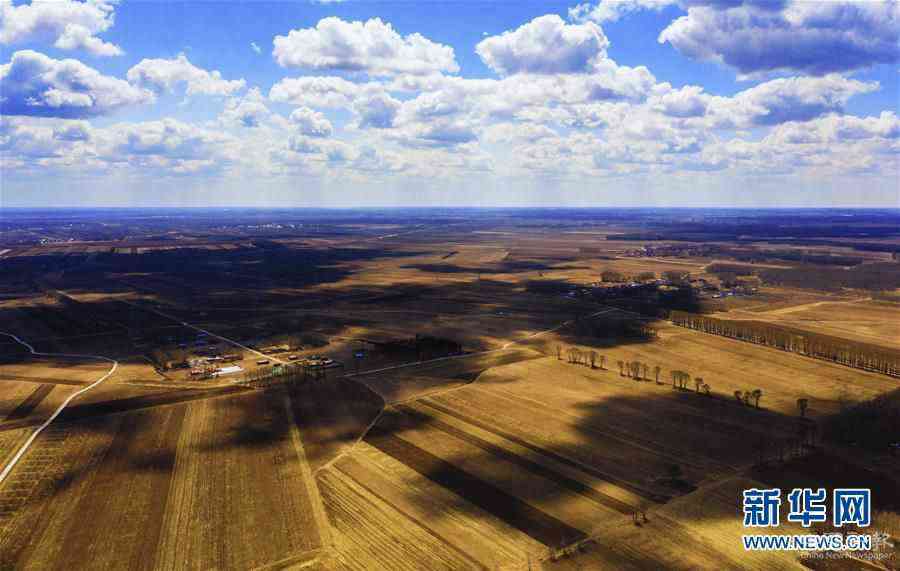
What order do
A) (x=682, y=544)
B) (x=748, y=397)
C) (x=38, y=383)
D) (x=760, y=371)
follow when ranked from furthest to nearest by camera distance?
1. (x=760, y=371)
2. (x=38, y=383)
3. (x=748, y=397)
4. (x=682, y=544)

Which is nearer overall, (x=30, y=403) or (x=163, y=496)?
(x=163, y=496)

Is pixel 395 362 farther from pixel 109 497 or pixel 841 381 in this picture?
pixel 841 381

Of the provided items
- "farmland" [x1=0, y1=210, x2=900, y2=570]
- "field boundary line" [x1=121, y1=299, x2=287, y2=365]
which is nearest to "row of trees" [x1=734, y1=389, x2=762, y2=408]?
"farmland" [x1=0, y1=210, x2=900, y2=570]

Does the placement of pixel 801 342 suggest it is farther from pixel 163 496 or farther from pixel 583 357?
pixel 163 496

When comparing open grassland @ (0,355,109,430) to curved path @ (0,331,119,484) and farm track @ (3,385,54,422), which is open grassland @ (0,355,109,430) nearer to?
farm track @ (3,385,54,422)

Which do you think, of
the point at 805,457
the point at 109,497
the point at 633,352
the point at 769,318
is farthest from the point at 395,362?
the point at 769,318

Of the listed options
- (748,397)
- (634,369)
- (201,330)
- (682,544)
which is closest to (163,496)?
(682,544)
